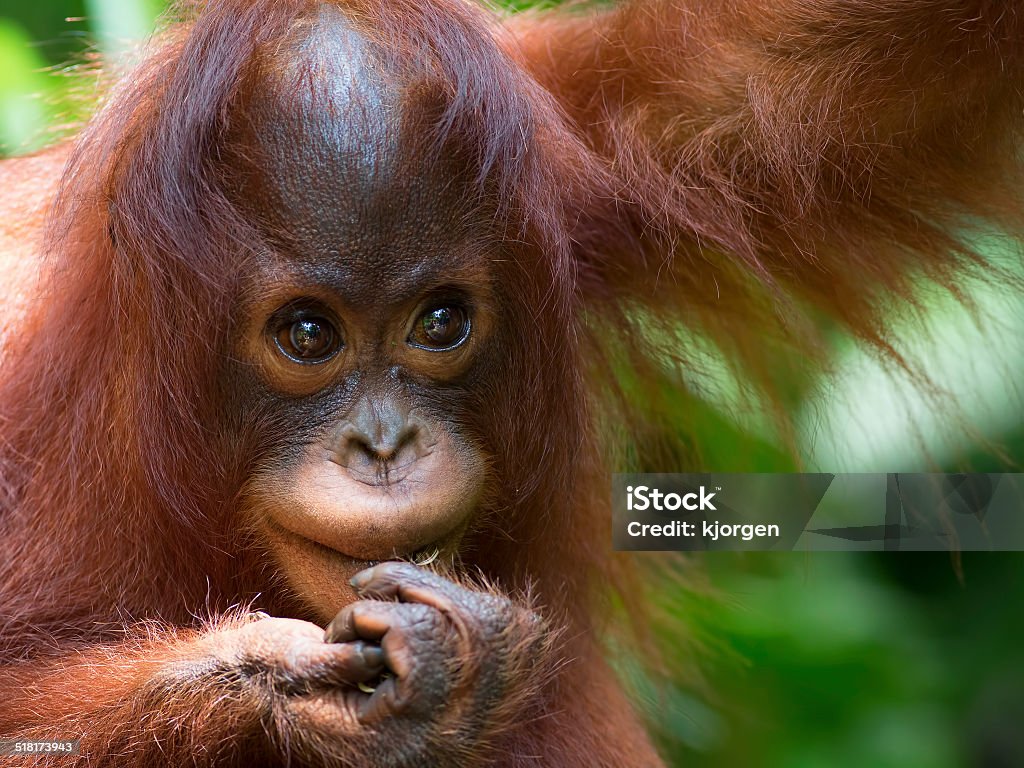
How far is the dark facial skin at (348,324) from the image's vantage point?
172cm

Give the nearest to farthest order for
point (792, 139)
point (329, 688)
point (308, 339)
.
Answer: point (329, 688) < point (308, 339) < point (792, 139)

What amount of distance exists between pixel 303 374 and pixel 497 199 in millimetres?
394

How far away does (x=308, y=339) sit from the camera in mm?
1782

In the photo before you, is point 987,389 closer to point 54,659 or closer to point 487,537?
point 487,537

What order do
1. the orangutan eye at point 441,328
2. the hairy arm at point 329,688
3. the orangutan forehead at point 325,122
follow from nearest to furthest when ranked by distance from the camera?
the hairy arm at point 329,688 < the orangutan forehead at point 325,122 < the orangutan eye at point 441,328

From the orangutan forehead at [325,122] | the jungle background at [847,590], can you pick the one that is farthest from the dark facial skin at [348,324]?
the jungle background at [847,590]

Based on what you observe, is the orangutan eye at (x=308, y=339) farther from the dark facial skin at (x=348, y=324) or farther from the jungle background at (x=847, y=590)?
the jungle background at (x=847, y=590)

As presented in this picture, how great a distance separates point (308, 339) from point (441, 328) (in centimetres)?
20

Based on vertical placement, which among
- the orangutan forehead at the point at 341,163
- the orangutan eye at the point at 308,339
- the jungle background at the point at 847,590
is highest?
the orangutan forehead at the point at 341,163

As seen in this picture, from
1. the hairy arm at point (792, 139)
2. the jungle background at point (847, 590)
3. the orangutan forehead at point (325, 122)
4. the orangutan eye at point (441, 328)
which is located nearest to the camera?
the orangutan forehead at point (325, 122)

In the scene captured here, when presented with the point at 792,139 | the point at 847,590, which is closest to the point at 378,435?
the point at 792,139

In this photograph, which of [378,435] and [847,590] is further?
[847,590]

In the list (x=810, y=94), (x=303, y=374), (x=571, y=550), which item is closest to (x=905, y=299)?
(x=810, y=94)

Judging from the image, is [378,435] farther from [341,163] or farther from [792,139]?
[792,139]
